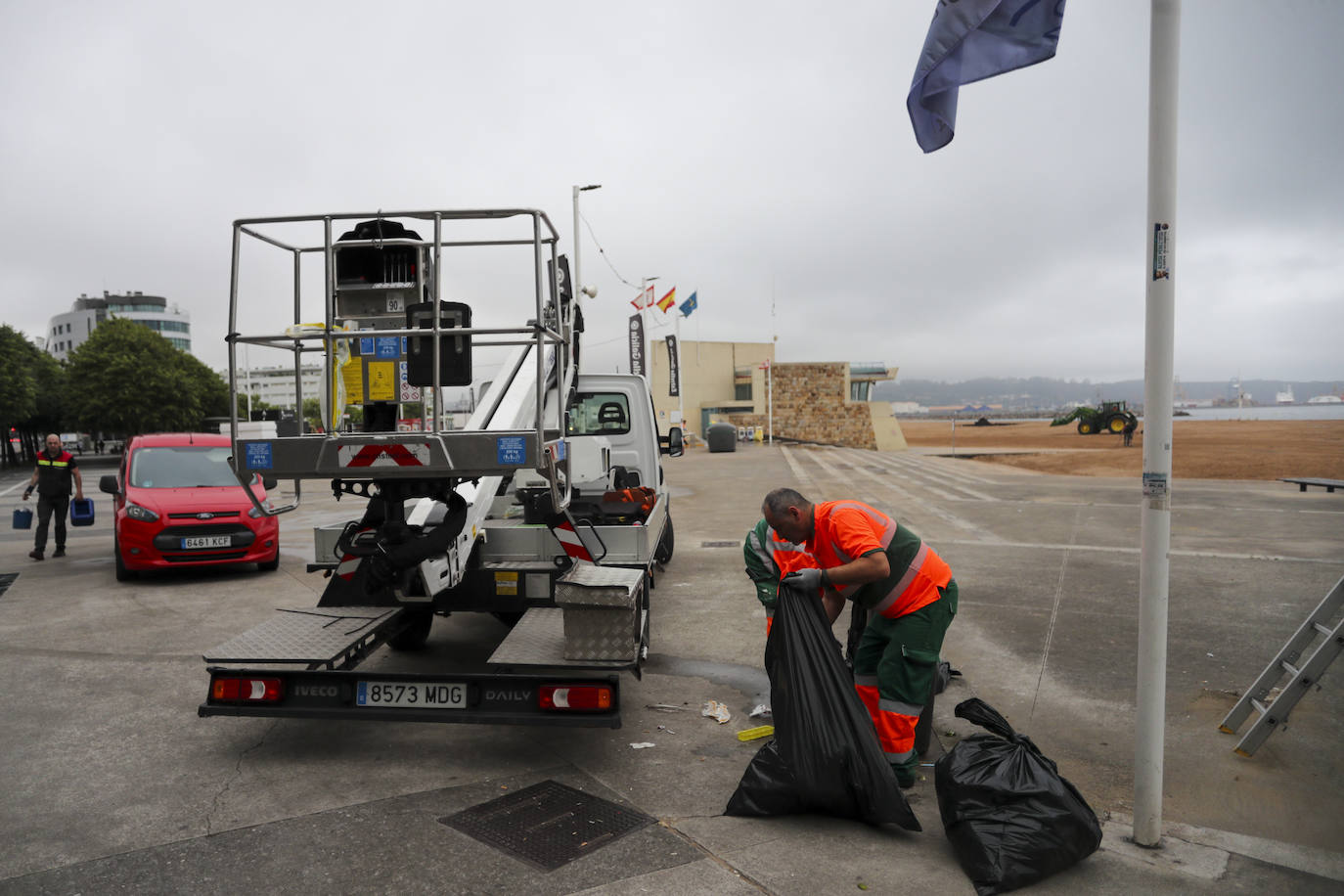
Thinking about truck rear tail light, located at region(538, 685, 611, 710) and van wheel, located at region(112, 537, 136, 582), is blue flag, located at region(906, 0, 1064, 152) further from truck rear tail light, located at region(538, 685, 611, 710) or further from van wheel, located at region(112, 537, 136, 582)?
van wheel, located at region(112, 537, 136, 582)

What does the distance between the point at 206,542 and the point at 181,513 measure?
0.43 m

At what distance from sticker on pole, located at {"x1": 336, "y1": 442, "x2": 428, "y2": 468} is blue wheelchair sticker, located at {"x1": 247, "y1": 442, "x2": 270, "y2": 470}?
0.44 meters

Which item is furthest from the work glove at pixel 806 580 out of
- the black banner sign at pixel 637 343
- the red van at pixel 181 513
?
the black banner sign at pixel 637 343

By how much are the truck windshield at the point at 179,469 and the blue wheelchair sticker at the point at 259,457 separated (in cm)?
634

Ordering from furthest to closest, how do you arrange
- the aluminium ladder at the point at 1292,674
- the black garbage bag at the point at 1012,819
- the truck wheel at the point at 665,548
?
1. the truck wheel at the point at 665,548
2. the aluminium ladder at the point at 1292,674
3. the black garbage bag at the point at 1012,819

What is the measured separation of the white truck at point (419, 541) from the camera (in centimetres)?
432

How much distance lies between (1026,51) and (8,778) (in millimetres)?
6107

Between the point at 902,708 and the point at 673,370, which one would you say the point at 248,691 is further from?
the point at 673,370

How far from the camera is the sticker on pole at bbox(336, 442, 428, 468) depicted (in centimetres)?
444

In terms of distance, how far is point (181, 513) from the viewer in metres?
9.38

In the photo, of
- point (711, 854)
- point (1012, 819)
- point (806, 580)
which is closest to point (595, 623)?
point (806, 580)

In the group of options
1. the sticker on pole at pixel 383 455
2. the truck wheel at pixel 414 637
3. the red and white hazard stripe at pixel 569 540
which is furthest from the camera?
the truck wheel at pixel 414 637

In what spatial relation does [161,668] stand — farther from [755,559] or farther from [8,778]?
[755,559]

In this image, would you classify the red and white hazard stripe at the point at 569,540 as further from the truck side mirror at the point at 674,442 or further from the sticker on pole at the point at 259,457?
the truck side mirror at the point at 674,442
